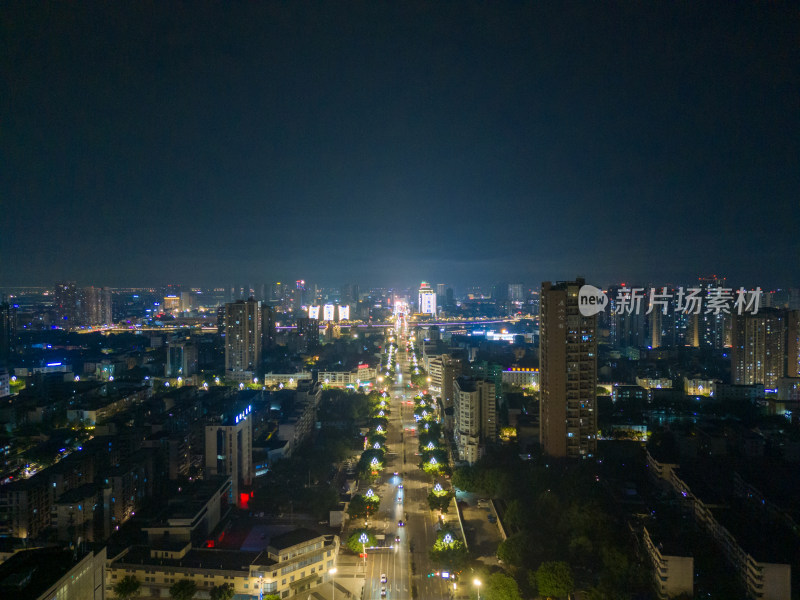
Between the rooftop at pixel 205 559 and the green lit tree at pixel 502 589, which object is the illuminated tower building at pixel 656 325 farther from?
the rooftop at pixel 205 559

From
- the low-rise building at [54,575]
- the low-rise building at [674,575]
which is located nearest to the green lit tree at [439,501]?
the low-rise building at [674,575]

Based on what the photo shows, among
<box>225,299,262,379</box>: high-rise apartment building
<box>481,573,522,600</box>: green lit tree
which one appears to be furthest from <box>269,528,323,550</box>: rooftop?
<box>225,299,262,379</box>: high-rise apartment building

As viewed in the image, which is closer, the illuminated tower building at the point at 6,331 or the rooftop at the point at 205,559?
the rooftop at the point at 205,559

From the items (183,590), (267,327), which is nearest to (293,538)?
(183,590)

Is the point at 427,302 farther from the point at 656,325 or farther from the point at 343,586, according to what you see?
the point at 343,586

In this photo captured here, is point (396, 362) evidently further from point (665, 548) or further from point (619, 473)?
point (665, 548)
